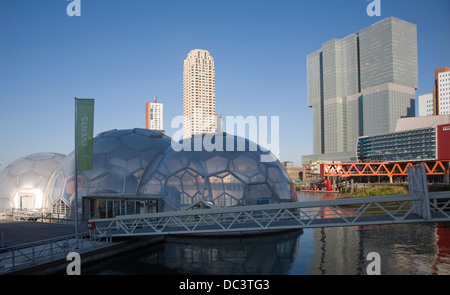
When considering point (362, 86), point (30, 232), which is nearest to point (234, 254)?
point (30, 232)

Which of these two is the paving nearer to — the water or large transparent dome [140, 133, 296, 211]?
the water

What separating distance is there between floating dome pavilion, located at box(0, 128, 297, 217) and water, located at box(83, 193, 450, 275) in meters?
2.72

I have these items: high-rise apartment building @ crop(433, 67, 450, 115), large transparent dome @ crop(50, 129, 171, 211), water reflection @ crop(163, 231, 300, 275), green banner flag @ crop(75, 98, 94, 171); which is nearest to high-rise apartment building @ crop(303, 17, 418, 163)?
high-rise apartment building @ crop(433, 67, 450, 115)

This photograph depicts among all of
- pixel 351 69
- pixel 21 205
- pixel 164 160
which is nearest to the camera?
pixel 164 160

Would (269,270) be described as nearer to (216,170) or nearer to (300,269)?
(300,269)

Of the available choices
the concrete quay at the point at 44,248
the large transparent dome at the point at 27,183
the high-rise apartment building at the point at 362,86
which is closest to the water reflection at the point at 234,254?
the concrete quay at the point at 44,248

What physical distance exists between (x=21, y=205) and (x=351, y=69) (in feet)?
571

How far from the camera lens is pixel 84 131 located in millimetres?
18469

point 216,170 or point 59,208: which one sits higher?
point 216,170

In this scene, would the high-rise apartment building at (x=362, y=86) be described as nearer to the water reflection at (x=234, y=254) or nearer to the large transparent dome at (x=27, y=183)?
the large transparent dome at (x=27, y=183)

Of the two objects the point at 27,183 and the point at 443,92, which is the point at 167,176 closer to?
the point at 27,183

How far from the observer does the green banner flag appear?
18406mm

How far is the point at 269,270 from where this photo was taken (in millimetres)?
14422
